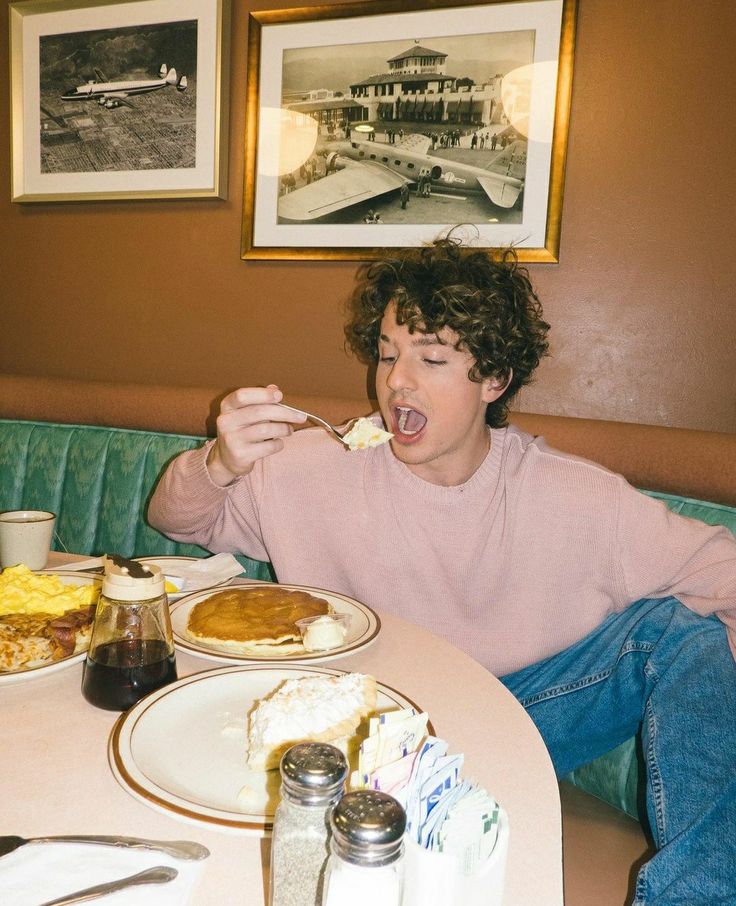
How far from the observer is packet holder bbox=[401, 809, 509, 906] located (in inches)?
20.0

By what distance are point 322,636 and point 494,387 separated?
102 centimetres

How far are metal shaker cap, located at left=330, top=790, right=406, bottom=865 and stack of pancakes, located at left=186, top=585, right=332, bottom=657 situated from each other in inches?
24.9

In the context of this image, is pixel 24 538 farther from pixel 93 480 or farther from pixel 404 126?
pixel 404 126

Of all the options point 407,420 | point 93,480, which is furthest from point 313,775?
point 93,480

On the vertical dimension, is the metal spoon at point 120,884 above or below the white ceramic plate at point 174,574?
above

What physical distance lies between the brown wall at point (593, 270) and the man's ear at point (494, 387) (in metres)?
0.45

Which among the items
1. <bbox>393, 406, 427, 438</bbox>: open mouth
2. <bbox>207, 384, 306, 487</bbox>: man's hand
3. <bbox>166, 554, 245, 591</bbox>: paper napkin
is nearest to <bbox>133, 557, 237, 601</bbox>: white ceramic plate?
<bbox>166, 554, 245, 591</bbox>: paper napkin


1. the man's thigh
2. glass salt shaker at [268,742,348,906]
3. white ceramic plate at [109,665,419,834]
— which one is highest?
glass salt shaker at [268,742,348,906]

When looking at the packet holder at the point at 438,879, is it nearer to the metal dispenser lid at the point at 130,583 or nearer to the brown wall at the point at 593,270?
the metal dispenser lid at the point at 130,583

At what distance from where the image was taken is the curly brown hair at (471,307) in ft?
5.68

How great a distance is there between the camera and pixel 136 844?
2.09 feet

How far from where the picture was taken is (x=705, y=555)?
1.47 metres

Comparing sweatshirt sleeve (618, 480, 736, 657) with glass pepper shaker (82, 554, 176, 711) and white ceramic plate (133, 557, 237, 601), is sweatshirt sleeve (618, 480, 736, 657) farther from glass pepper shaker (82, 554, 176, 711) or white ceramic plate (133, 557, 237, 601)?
glass pepper shaker (82, 554, 176, 711)

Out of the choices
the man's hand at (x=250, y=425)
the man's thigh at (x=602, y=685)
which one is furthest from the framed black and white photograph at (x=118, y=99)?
the man's thigh at (x=602, y=685)
